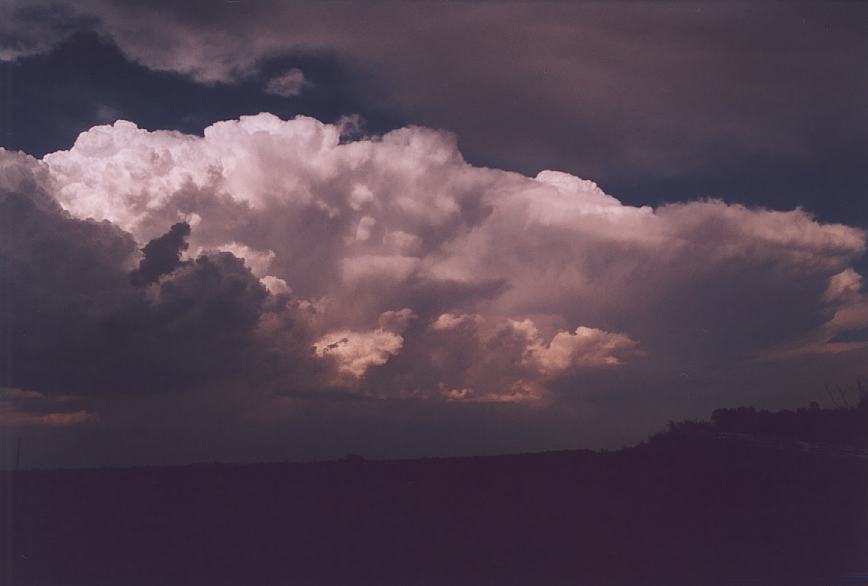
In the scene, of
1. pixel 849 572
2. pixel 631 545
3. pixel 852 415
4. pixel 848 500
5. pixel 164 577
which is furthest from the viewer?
pixel 852 415

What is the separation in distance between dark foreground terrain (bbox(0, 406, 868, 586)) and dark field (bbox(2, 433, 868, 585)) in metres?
0.08

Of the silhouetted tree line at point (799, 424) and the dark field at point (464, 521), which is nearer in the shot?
the dark field at point (464, 521)

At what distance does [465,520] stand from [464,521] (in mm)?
100

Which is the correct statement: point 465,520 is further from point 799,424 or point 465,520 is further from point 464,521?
point 799,424

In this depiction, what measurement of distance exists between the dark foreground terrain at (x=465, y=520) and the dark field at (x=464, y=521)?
82 millimetres

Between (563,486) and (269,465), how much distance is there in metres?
13.7

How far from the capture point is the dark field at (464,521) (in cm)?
1855

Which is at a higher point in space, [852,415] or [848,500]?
[852,415]

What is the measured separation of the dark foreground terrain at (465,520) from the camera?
60.8ft

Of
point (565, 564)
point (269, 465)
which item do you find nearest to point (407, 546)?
point (565, 564)

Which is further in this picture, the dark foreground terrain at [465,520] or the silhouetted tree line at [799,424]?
the silhouetted tree line at [799,424]

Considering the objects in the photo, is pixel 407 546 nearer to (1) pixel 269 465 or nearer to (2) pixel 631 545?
(2) pixel 631 545

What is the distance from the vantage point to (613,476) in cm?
2723

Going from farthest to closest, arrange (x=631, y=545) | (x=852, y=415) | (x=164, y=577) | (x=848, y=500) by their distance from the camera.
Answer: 1. (x=852, y=415)
2. (x=848, y=500)
3. (x=631, y=545)
4. (x=164, y=577)
